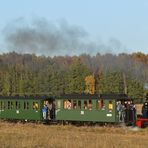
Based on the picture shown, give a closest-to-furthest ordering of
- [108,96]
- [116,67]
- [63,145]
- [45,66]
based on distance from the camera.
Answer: [63,145] → [108,96] → [116,67] → [45,66]

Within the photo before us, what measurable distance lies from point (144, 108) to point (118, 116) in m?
2.51

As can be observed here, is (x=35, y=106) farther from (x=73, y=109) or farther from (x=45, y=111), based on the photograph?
(x=73, y=109)

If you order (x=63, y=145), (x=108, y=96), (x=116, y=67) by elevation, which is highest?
(x=116, y=67)

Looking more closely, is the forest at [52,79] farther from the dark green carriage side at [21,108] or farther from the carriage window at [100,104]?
the carriage window at [100,104]

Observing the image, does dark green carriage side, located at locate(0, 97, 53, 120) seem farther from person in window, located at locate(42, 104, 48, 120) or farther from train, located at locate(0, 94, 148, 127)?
person in window, located at locate(42, 104, 48, 120)

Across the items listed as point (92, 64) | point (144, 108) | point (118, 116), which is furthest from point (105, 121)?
point (92, 64)

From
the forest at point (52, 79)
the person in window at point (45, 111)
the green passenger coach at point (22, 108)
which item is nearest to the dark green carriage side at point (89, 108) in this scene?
the person in window at point (45, 111)

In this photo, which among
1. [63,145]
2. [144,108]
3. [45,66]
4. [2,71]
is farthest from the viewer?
[2,71]

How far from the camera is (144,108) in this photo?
3319cm

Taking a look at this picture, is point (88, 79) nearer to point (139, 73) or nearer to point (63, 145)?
point (139, 73)

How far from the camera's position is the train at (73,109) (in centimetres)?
3500

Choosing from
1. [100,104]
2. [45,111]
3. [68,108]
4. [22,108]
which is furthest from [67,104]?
[22,108]

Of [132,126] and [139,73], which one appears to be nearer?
[132,126]

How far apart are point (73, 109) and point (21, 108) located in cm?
602
